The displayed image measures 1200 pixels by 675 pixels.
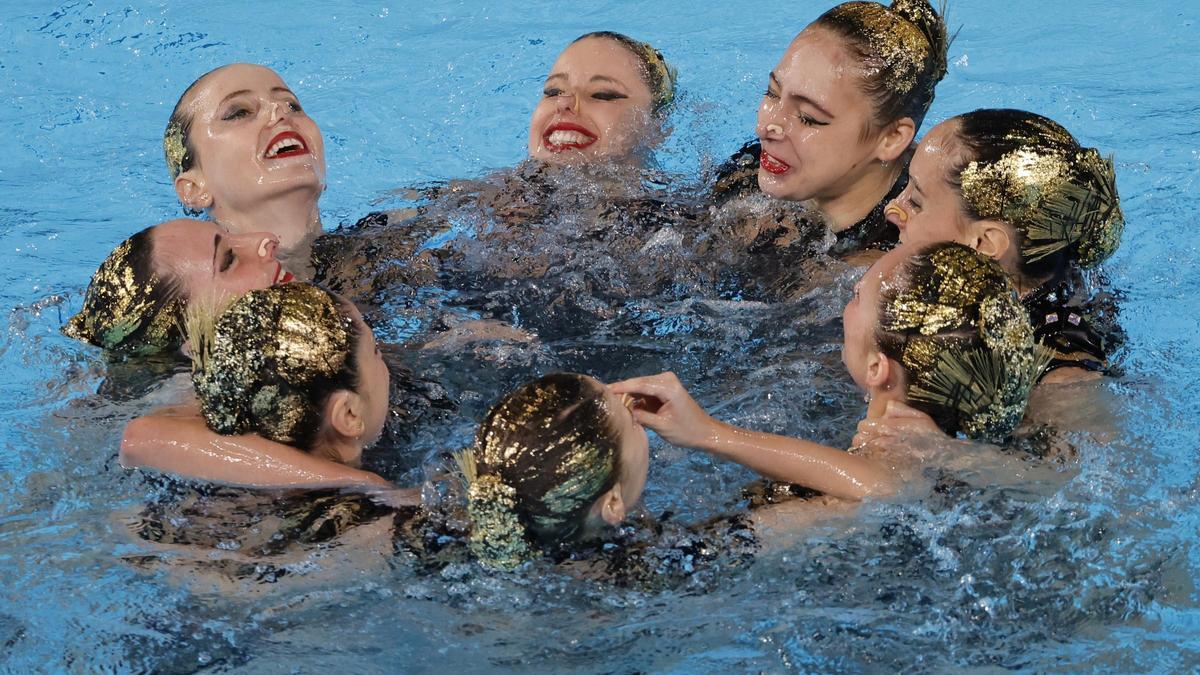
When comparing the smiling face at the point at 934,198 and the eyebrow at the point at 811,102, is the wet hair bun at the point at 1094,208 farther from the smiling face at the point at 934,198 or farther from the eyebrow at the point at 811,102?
the eyebrow at the point at 811,102

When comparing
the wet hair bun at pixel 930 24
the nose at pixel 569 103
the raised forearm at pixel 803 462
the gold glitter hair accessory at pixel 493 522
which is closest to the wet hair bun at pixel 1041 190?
the wet hair bun at pixel 930 24

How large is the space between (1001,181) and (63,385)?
3.12 metres

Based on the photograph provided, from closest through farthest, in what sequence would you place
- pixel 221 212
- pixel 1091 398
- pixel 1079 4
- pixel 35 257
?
pixel 1091 398 < pixel 221 212 < pixel 35 257 < pixel 1079 4

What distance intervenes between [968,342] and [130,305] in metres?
2.40

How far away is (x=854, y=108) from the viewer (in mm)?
4324

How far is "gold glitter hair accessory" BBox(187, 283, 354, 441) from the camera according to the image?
313 cm

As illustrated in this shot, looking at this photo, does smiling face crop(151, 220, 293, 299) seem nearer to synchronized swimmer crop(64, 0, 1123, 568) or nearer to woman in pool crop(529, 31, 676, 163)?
synchronized swimmer crop(64, 0, 1123, 568)

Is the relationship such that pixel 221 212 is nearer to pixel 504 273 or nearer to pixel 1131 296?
pixel 504 273

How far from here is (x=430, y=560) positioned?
9.93 feet

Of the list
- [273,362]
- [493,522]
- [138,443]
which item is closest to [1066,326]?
[493,522]

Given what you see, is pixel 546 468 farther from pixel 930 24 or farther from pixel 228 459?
pixel 930 24

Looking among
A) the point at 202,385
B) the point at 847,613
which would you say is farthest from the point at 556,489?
the point at 202,385

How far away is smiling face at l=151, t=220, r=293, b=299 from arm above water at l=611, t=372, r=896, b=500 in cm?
142

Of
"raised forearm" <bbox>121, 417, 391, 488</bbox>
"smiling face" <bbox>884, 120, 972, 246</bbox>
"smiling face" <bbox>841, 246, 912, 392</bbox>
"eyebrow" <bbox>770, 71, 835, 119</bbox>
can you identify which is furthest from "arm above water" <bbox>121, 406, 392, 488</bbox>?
"eyebrow" <bbox>770, 71, 835, 119</bbox>
